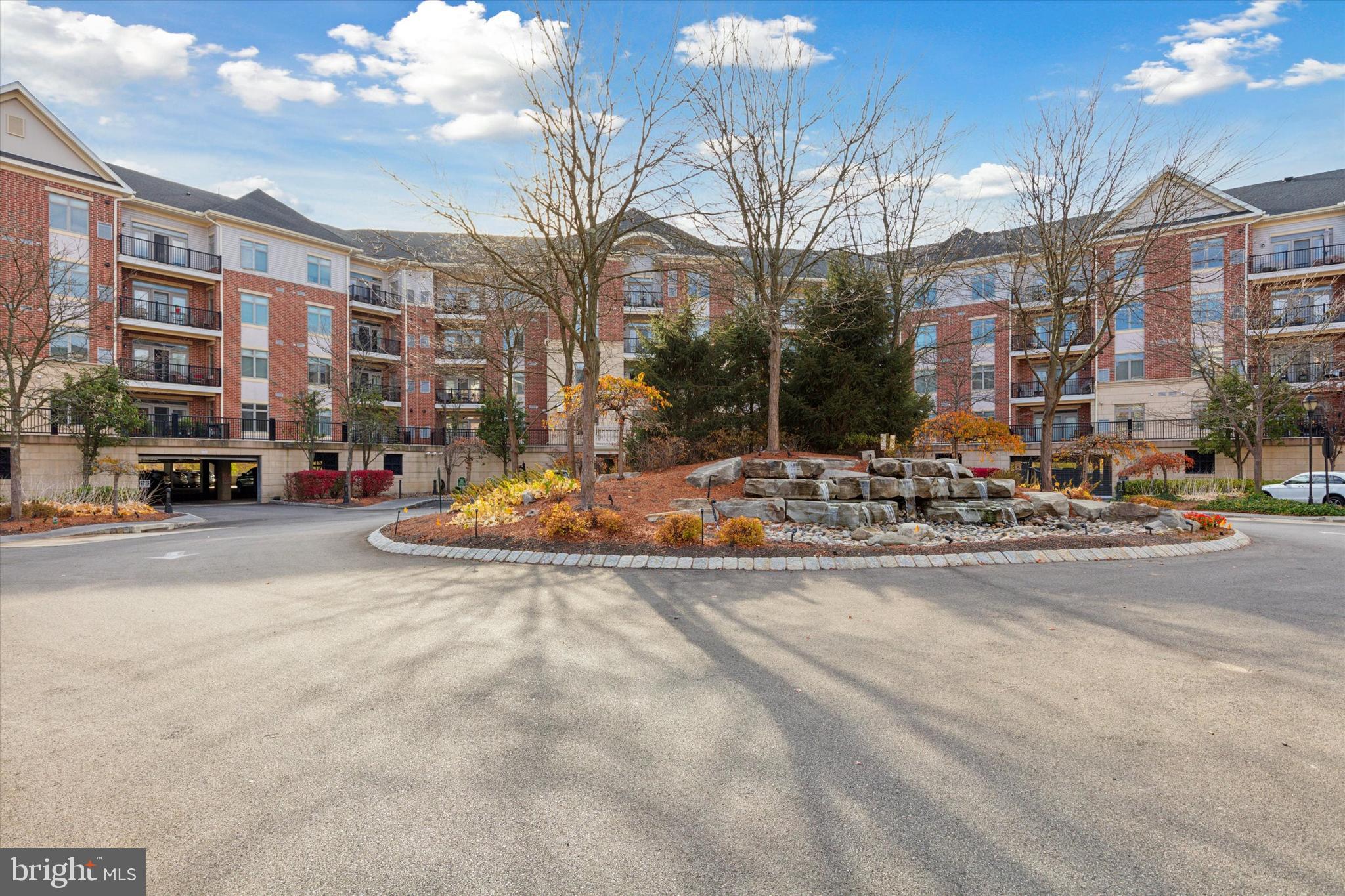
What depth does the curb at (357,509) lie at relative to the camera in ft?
84.3

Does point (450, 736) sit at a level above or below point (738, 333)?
below

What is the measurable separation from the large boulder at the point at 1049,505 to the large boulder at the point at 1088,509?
0.13 m

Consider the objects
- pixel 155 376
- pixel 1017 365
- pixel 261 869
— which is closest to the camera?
pixel 261 869

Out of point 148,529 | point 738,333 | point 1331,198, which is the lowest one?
point 148,529

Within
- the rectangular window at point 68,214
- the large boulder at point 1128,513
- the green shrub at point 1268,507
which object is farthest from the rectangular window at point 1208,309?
the rectangular window at point 68,214

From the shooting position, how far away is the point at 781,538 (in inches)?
414

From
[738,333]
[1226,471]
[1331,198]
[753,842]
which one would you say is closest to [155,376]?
[738,333]

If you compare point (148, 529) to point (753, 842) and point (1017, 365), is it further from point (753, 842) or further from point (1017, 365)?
point (1017, 365)

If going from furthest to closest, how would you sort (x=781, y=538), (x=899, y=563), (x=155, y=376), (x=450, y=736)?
(x=155, y=376) → (x=781, y=538) → (x=899, y=563) → (x=450, y=736)

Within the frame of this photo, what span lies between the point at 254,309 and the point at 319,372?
4414 millimetres

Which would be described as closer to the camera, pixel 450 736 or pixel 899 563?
pixel 450 736

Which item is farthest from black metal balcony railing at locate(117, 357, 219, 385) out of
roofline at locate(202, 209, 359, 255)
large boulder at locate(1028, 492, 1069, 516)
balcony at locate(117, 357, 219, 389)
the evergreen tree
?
large boulder at locate(1028, 492, 1069, 516)

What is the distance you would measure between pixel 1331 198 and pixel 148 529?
168ft

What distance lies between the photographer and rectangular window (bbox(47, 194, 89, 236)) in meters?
27.5
